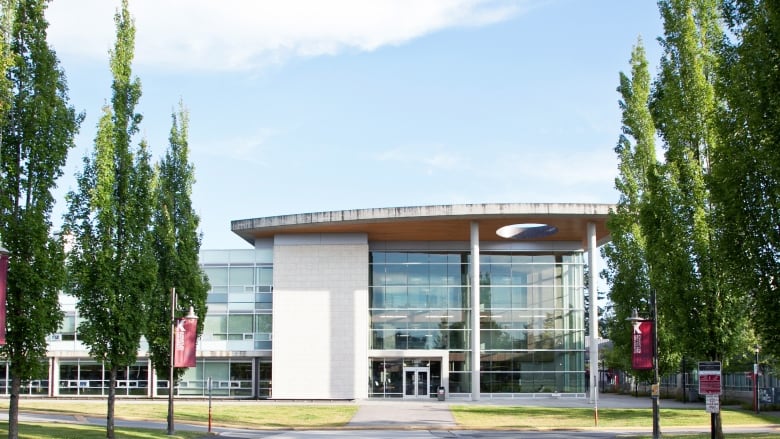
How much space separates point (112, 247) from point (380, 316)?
3078 cm

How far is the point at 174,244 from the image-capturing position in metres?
30.1

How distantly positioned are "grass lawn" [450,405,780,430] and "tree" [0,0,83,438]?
58.9 feet

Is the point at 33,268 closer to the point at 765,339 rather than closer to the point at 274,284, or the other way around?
the point at 765,339

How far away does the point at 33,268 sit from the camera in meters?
20.5

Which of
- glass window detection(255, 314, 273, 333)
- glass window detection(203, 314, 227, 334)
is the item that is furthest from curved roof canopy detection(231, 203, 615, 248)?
glass window detection(203, 314, 227, 334)

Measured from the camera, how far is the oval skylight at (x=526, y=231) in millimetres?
52750

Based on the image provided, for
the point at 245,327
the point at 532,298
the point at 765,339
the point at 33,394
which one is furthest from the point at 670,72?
the point at 33,394

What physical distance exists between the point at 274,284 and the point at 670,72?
101 feet

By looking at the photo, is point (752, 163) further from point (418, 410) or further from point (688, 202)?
point (418, 410)

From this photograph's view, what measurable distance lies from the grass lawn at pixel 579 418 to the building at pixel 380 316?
10.4 meters

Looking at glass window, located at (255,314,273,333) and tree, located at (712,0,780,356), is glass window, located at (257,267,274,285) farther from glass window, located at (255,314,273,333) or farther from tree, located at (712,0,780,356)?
tree, located at (712,0,780,356)

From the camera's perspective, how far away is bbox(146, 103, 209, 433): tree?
1169 inches

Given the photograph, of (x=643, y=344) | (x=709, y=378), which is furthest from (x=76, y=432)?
(x=709, y=378)

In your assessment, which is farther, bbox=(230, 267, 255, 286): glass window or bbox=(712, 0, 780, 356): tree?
bbox=(230, 267, 255, 286): glass window
